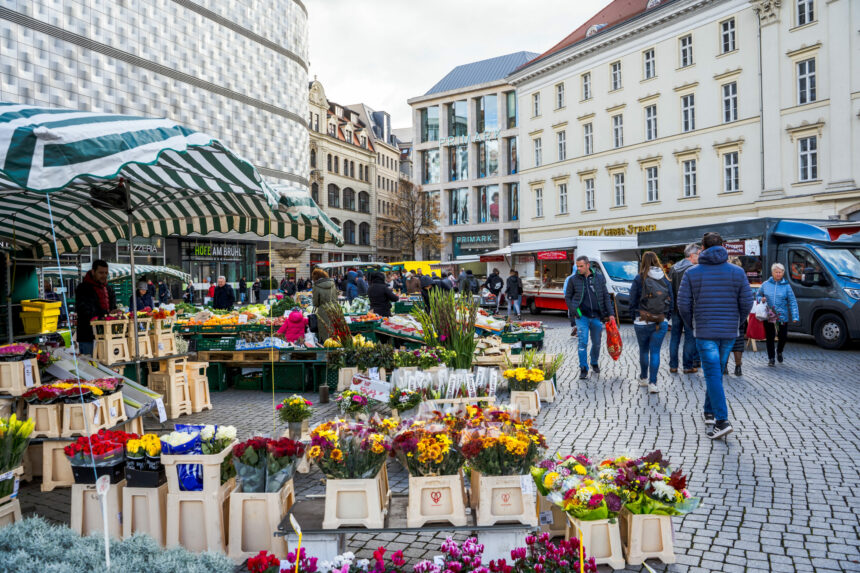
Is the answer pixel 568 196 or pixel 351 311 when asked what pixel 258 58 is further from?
pixel 351 311

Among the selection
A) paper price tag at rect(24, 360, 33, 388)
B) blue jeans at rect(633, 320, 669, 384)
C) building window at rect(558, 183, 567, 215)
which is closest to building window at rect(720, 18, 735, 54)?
building window at rect(558, 183, 567, 215)

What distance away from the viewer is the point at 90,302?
Answer: 27.3 feet

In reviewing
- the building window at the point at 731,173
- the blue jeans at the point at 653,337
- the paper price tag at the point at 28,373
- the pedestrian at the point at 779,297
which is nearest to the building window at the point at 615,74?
the building window at the point at 731,173

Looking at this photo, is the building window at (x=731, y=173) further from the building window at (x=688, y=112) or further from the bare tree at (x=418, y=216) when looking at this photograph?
the bare tree at (x=418, y=216)

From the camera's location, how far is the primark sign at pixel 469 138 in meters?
56.0

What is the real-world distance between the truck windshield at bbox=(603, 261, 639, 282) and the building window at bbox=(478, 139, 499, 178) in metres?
37.0

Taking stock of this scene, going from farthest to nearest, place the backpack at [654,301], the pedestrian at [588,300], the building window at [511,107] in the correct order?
the building window at [511,107] → the pedestrian at [588,300] → the backpack at [654,301]

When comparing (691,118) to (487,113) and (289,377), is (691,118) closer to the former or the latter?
(487,113)

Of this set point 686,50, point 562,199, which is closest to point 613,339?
point 686,50

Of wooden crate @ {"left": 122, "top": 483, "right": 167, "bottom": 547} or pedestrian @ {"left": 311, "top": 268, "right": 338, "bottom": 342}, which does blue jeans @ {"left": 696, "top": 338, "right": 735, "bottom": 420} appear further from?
pedestrian @ {"left": 311, "top": 268, "right": 338, "bottom": 342}

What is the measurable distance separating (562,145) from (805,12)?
51.5 feet

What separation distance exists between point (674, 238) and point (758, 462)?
12.7 meters

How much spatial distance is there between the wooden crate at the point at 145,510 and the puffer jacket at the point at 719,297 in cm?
508

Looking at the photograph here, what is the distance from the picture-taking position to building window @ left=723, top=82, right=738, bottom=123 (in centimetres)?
2883
